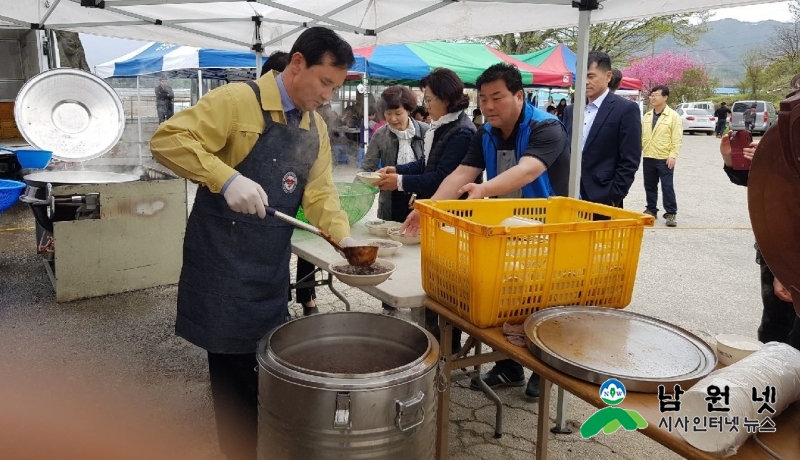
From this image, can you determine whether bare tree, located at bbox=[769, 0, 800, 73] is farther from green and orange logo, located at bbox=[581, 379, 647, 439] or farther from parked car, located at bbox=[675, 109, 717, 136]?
green and orange logo, located at bbox=[581, 379, 647, 439]

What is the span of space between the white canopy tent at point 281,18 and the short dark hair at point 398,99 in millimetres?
702

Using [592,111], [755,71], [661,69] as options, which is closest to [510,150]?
[592,111]

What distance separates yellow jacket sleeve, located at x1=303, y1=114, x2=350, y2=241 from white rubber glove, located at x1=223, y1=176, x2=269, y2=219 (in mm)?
521

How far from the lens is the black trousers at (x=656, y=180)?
26.7 ft

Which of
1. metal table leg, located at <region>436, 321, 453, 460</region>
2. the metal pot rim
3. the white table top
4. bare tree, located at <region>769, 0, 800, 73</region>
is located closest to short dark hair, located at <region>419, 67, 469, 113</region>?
the white table top

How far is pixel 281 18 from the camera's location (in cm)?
571

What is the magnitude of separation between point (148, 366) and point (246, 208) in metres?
2.47

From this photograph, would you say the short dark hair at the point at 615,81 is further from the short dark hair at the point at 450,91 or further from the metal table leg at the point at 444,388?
the metal table leg at the point at 444,388

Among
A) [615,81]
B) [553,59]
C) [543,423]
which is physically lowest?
[543,423]

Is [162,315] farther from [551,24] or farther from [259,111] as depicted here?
[551,24]

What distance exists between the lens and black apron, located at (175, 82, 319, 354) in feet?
6.91

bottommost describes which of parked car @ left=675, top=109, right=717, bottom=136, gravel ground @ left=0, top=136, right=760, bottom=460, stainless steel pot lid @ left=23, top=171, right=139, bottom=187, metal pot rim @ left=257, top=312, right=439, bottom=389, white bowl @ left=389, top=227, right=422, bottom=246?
gravel ground @ left=0, top=136, right=760, bottom=460

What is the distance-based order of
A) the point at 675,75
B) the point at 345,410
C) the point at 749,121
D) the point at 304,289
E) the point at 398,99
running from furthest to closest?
the point at 675,75 → the point at 398,99 → the point at 304,289 → the point at 749,121 → the point at 345,410

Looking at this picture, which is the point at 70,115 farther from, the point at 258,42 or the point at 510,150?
the point at 510,150
